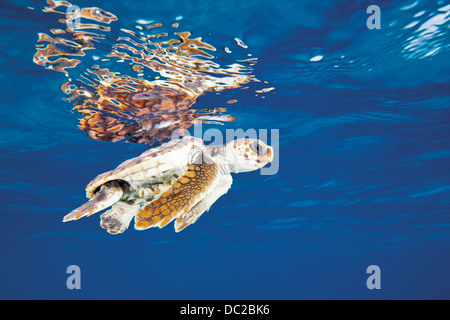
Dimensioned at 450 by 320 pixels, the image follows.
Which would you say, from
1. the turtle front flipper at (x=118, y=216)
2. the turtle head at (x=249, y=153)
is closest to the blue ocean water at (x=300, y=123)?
the turtle head at (x=249, y=153)

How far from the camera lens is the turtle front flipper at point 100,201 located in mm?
3566

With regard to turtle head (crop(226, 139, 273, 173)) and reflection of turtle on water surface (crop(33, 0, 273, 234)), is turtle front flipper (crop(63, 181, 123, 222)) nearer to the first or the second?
reflection of turtle on water surface (crop(33, 0, 273, 234))

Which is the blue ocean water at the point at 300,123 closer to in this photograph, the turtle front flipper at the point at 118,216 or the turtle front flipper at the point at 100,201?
the turtle front flipper at the point at 100,201

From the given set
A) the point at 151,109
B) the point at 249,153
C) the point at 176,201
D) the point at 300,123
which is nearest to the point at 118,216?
the point at 176,201

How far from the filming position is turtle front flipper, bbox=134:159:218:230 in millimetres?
3195

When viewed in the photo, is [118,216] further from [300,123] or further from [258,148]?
[300,123]

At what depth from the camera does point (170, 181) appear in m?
4.60

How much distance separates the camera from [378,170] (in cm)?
1263

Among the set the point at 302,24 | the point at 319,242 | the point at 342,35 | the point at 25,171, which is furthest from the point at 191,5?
the point at 319,242

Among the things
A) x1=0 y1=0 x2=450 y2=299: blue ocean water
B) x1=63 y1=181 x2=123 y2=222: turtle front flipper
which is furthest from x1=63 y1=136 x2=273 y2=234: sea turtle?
x1=0 y1=0 x2=450 y2=299: blue ocean water

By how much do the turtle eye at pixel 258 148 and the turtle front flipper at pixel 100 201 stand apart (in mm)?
2362

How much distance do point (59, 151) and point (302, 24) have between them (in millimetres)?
9494

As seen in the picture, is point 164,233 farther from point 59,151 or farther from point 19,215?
point 59,151

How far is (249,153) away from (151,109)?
12.4 ft
